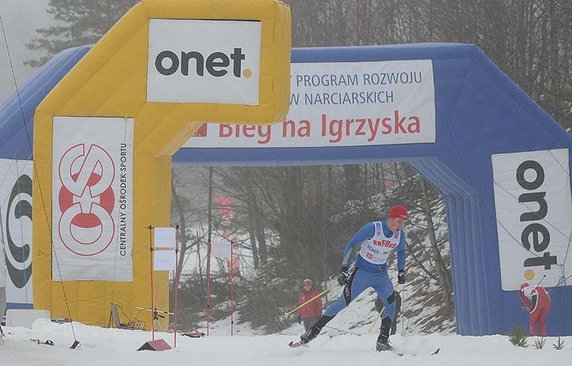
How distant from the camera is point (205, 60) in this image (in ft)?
41.5

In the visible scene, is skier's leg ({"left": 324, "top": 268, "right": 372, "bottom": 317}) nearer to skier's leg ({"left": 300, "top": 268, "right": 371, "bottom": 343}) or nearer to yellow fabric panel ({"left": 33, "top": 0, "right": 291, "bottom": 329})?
skier's leg ({"left": 300, "top": 268, "right": 371, "bottom": 343})

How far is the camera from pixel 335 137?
1555 cm

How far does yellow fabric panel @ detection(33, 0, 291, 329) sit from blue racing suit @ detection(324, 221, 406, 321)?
9.80 feet

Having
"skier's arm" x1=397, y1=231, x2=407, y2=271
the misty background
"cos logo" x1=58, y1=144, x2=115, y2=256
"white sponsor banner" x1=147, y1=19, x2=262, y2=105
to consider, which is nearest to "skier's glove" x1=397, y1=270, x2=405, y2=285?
"skier's arm" x1=397, y1=231, x2=407, y2=271

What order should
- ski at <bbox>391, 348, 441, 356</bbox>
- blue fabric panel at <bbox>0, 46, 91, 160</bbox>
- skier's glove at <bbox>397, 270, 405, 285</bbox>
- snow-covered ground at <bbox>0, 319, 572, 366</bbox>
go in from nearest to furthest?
snow-covered ground at <bbox>0, 319, 572, 366</bbox>, ski at <bbox>391, 348, 441, 356</bbox>, skier's glove at <bbox>397, 270, 405, 285</bbox>, blue fabric panel at <bbox>0, 46, 91, 160</bbox>

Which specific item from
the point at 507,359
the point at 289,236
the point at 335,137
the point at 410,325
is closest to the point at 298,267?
the point at 289,236

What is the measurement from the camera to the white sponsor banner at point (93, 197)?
44.0 feet

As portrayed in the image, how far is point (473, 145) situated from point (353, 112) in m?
1.78

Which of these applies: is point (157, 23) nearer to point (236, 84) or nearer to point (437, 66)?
point (236, 84)

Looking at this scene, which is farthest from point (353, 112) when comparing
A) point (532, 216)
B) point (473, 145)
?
point (532, 216)

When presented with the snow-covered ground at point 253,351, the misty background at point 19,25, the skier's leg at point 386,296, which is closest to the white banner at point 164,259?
the snow-covered ground at point 253,351

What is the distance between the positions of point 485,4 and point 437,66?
938 cm

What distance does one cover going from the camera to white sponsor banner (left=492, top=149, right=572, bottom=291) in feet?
51.0

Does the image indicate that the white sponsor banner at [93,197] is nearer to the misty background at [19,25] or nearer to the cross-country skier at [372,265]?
the cross-country skier at [372,265]
